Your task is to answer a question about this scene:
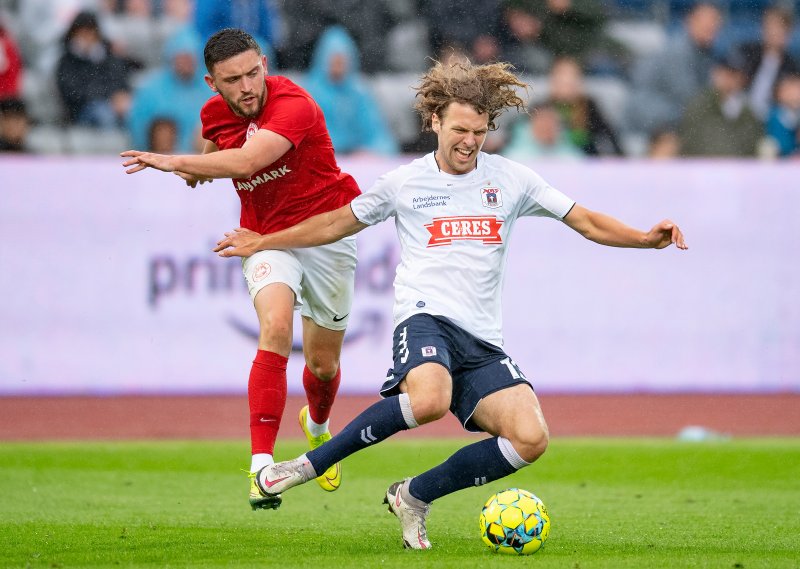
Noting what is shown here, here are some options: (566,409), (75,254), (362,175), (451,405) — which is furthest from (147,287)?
(451,405)

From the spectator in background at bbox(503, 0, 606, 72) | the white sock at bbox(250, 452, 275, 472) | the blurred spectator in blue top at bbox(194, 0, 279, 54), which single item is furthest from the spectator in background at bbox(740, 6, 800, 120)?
the white sock at bbox(250, 452, 275, 472)

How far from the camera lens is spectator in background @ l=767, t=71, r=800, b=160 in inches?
608

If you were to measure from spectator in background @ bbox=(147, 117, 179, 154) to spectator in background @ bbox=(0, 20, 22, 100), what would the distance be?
1.61 meters

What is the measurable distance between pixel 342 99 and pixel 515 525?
8.99 metres

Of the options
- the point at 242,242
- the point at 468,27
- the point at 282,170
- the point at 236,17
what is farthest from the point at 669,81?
the point at 242,242

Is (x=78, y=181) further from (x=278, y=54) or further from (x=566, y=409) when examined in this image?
(x=566, y=409)

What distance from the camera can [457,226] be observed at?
250 inches

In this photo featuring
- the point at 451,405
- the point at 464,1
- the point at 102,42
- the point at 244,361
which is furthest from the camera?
the point at 464,1

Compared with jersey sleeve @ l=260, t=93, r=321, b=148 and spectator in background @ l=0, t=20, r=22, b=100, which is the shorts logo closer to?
jersey sleeve @ l=260, t=93, r=321, b=148

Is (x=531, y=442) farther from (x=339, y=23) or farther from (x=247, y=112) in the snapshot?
(x=339, y=23)

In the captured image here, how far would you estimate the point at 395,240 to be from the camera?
43.2ft

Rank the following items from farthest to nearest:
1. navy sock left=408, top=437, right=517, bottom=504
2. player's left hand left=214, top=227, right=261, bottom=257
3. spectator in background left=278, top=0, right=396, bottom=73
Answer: spectator in background left=278, top=0, right=396, bottom=73 → player's left hand left=214, top=227, right=261, bottom=257 → navy sock left=408, top=437, right=517, bottom=504

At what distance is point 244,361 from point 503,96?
710 centimetres

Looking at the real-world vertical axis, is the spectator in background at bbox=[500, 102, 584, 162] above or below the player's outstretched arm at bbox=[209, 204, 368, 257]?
above
